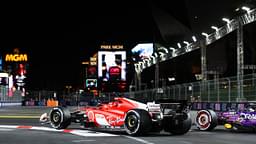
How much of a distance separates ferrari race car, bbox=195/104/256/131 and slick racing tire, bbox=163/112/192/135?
192 cm

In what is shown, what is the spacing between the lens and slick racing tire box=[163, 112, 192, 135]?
16.6 m

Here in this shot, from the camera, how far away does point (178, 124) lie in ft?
A: 55.3

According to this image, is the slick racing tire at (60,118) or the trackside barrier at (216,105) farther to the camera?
the trackside barrier at (216,105)

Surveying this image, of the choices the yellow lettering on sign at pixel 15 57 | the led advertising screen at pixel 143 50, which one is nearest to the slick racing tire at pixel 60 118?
the led advertising screen at pixel 143 50

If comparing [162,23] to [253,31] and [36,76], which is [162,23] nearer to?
[253,31]

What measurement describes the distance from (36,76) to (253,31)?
12125 centimetres

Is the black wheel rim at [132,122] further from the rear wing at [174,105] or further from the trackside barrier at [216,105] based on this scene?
the trackside barrier at [216,105]

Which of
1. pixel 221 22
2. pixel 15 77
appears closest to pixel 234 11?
pixel 221 22

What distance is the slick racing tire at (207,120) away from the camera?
61.1 feet

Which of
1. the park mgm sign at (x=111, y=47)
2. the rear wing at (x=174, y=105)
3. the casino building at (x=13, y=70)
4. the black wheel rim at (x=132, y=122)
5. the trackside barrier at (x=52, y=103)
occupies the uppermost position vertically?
the park mgm sign at (x=111, y=47)

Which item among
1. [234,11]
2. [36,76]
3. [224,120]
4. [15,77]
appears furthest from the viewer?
[36,76]

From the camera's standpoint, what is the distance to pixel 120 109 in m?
16.6

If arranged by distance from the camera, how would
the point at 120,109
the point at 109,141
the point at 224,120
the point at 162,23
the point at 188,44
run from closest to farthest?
the point at 109,141
the point at 120,109
the point at 224,120
the point at 188,44
the point at 162,23

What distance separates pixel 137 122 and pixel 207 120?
426 cm
